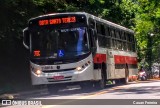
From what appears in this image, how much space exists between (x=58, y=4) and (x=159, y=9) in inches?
572

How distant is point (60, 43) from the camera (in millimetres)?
20828

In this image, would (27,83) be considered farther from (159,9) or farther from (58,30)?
(159,9)

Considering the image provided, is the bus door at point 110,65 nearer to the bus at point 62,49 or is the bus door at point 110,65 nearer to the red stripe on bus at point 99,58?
the red stripe on bus at point 99,58

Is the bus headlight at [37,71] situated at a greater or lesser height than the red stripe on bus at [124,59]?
lesser

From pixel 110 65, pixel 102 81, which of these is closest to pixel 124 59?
pixel 110 65

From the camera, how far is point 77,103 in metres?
15.4

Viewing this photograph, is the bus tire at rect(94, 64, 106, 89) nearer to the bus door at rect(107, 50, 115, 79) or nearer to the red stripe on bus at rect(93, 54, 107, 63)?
the red stripe on bus at rect(93, 54, 107, 63)

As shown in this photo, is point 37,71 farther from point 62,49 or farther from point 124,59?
point 124,59

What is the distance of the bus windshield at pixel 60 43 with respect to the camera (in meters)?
20.7

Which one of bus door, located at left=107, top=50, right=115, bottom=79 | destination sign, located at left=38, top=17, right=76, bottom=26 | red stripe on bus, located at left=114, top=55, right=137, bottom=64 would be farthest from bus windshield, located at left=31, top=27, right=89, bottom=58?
red stripe on bus, located at left=114, top=55, right=137, bottom=64

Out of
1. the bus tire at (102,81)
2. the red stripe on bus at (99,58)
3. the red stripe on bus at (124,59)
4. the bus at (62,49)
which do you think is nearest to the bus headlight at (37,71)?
the bus at (62,49)

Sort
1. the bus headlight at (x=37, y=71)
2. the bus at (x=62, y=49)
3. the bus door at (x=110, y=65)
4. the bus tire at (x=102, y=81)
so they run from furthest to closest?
the bus door at (x=110, y=65) → the bus tire at (x=102, y=81) → the bus headlight at (x=37, y=71) → the bus at (x=62, y=49)

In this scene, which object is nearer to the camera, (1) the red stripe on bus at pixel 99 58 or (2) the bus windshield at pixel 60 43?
(2) the bus windshield at pixel 60 43

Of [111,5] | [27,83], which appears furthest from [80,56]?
[111,5]
